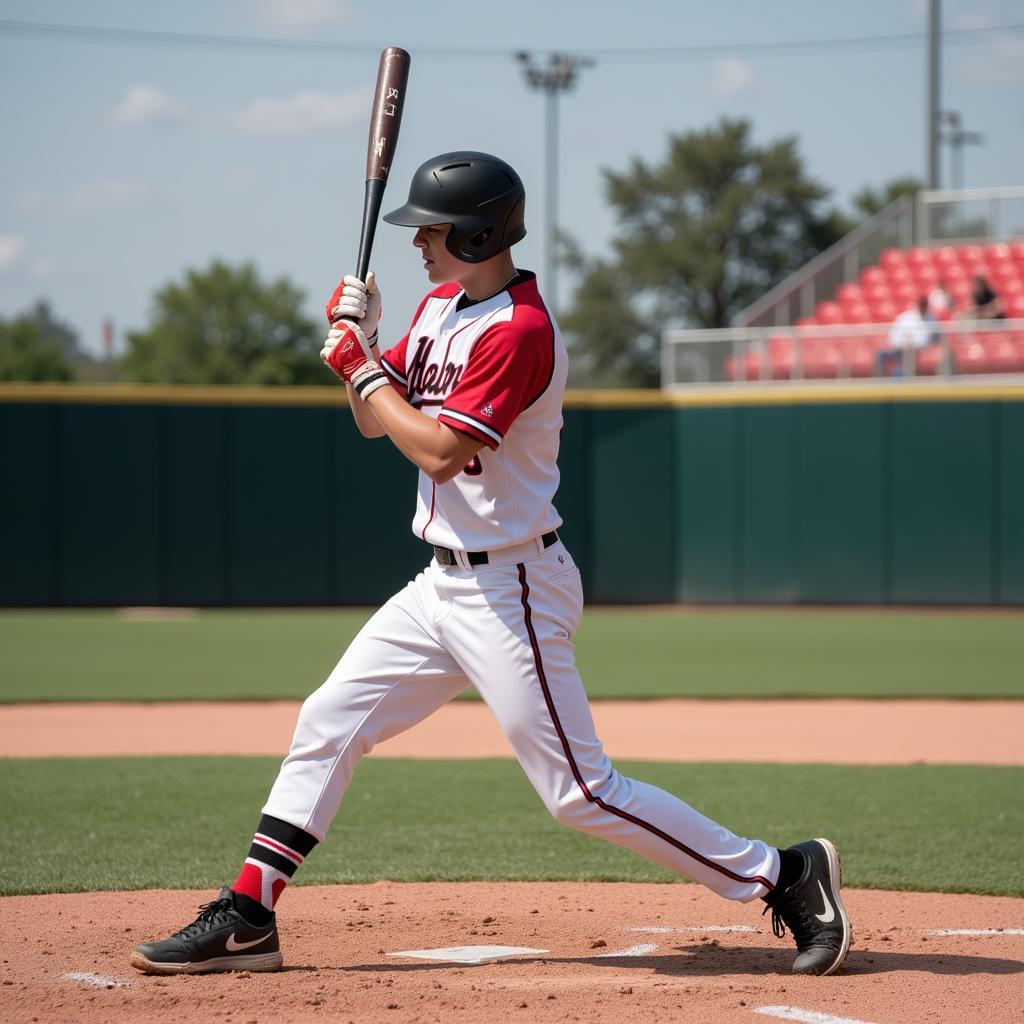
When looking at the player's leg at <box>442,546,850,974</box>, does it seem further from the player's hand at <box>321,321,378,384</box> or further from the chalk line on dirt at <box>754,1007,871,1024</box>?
the player's hand at <box>321,321,378,384</box>

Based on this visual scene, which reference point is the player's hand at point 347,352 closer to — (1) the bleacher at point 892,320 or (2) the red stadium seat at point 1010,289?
(1) the bleacher at point 892,320

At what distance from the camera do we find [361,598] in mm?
17328

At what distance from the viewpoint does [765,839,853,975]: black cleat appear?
11.7 feet

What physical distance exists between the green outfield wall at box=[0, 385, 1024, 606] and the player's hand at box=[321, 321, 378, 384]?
13443 mm

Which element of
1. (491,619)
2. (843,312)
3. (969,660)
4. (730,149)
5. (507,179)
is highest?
(730,149)

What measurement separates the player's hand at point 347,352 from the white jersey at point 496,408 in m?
0.18

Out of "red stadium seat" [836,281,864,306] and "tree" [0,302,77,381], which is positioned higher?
"tree" [0,302,77,381]

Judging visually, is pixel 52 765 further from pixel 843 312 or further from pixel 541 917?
pixel 843 312

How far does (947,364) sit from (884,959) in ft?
45.3

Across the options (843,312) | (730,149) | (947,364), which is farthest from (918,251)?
(730,149)

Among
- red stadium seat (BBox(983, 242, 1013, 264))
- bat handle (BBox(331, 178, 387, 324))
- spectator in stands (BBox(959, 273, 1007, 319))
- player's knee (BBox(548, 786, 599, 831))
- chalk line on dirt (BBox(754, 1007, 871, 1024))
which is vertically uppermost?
red stadium seat (BBox(983, 242, 1013, 264))

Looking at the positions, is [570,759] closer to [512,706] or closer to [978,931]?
[512,706]

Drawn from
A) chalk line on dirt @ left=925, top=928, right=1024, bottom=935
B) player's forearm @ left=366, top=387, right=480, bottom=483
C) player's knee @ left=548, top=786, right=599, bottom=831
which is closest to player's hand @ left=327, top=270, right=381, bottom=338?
player's forearm @ left=366, top=387, right=480, bottom=483

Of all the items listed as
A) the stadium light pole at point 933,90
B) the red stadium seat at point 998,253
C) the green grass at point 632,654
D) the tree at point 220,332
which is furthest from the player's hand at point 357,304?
the tree at point 220,332
